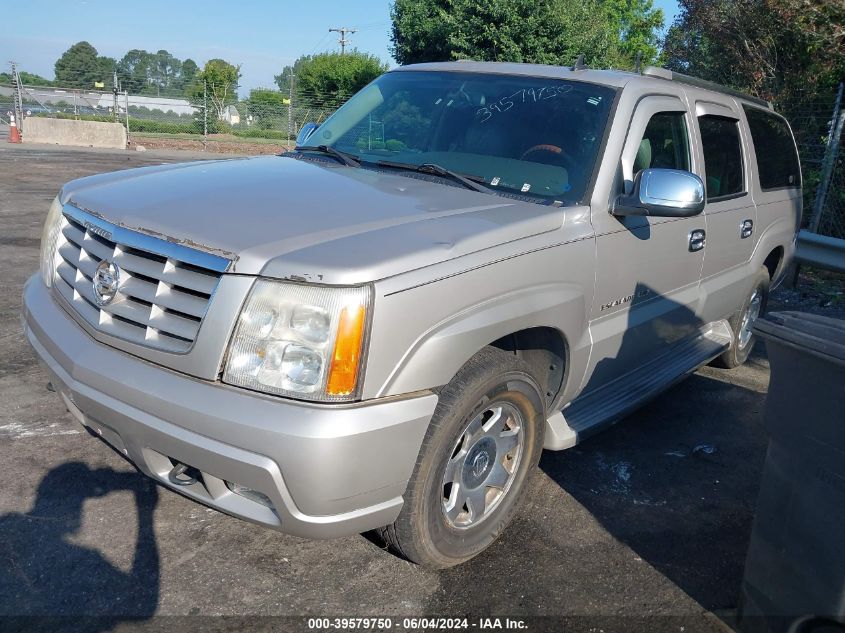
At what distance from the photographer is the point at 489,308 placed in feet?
8.91

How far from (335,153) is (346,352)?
6.42 ft

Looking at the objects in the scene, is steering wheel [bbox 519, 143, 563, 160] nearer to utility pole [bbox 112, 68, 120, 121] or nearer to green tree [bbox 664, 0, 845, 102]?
green tree [bbox 664, 0, 845, 102]

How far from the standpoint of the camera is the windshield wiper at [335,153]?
385 cm

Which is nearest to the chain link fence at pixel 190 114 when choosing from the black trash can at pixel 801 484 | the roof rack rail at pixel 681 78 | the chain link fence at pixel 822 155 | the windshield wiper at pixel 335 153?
the chain link fence at pixel 822 155

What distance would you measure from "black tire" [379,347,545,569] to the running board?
0.24 m

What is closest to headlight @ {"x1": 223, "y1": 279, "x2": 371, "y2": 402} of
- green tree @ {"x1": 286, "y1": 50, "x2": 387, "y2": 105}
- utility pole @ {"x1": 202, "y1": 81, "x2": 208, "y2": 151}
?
green tree @ {"x1": 286, "y1": 50, "x2": 387, "y2": 105}

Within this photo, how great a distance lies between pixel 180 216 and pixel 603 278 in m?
1.85

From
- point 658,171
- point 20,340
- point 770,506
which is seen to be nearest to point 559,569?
point 770,506

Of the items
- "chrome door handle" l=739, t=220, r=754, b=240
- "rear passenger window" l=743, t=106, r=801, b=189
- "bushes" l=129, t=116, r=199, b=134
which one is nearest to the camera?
"chrome door handle" l=739, t=220, r=754, b=240

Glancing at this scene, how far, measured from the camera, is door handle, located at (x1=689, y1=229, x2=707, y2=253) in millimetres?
4148

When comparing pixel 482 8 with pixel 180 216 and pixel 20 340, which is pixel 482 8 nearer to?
pixel 20 340

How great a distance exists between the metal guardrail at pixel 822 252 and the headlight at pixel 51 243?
269 inches

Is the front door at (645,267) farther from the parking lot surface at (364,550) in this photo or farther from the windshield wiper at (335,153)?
the windshield wiper at (335,153)

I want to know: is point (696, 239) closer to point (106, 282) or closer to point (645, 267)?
point (645, 267)
